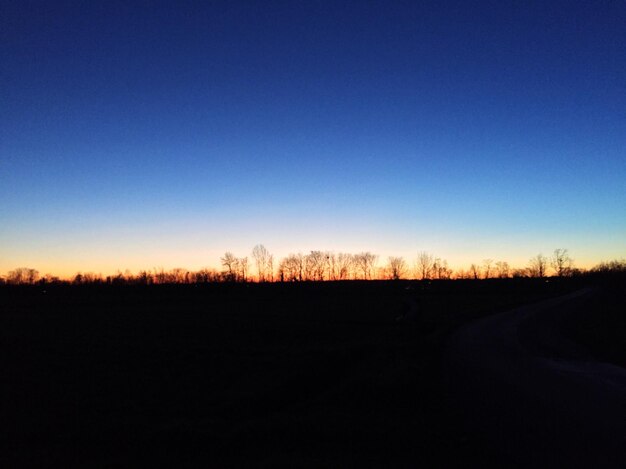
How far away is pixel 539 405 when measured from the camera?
10.1 metres

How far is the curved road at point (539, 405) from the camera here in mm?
7102

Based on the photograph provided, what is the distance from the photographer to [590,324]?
31.4 metres

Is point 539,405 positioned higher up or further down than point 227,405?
higher up

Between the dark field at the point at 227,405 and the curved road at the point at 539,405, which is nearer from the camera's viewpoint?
the curved road at the point at 539,405

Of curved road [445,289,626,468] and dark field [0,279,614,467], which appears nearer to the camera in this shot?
curved road [445,289,626,468]

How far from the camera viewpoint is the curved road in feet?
23.3

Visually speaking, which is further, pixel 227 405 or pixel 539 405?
pixel 227 405

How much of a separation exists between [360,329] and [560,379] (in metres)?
18.5

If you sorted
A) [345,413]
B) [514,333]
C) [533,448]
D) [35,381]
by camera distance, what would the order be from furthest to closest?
[514,333], [35,381], [345,413], [533,448]

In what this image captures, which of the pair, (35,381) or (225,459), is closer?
(225,459)

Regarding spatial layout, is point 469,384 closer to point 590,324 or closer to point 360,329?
point 360,329

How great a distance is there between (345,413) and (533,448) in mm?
3833

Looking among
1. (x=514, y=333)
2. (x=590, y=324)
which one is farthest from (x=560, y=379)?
(x=590, y=324)

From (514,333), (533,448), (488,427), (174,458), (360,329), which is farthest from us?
(360,329)
